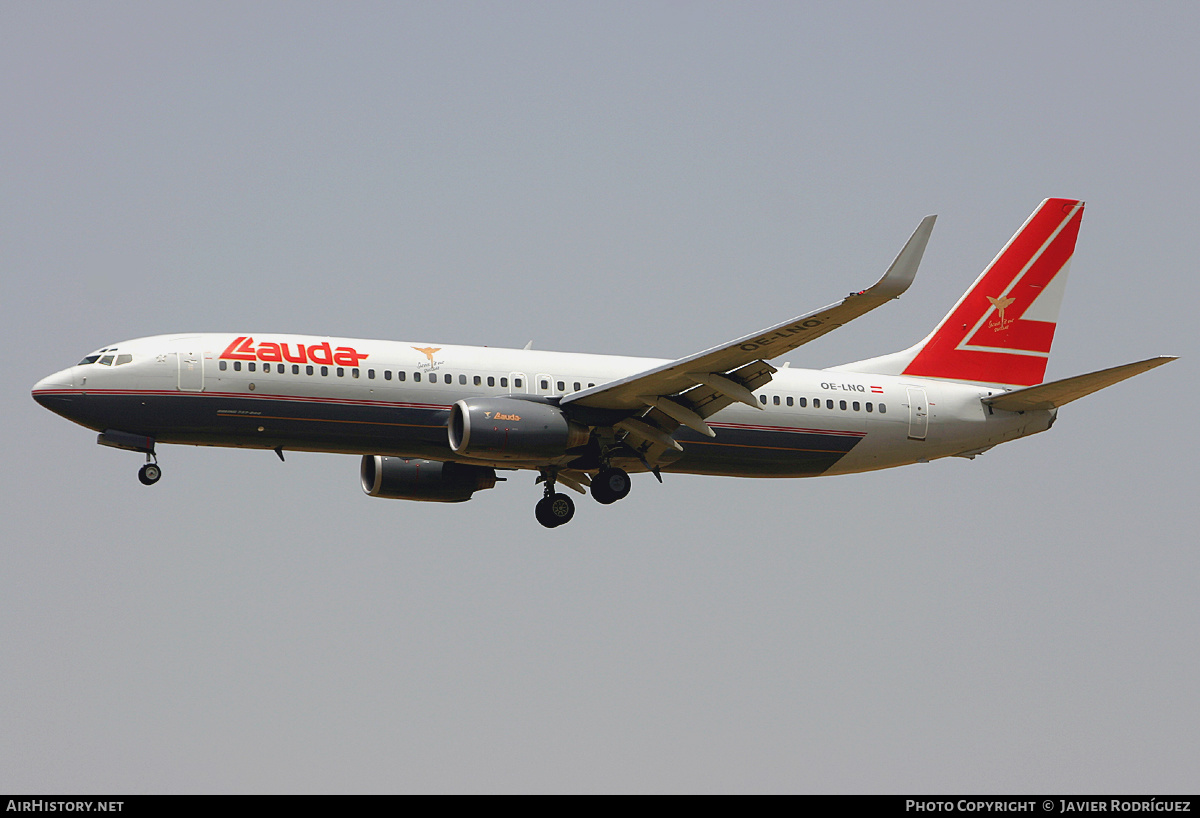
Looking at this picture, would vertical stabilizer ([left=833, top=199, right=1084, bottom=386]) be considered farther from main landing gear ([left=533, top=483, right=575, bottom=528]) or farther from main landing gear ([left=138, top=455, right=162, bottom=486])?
main landing gear ([left=138, top=455, right=162, bottom=486])

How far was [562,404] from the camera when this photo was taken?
1540 inches

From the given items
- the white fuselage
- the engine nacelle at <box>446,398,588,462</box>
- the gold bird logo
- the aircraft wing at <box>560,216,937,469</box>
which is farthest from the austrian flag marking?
the aircraft wing at <box>560,216,937,469</box>

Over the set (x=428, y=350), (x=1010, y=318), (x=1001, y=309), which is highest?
(x=1001, y=309)

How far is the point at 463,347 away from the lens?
4006 centimetres

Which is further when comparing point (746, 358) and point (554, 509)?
point (554, 509)

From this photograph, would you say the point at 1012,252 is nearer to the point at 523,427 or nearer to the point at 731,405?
the point at 731,405

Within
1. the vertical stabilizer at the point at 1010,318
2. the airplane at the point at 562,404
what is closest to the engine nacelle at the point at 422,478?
the airplane at the point at 562,404

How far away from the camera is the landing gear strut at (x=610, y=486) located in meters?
40.8

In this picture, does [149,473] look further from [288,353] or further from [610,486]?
[610,486]

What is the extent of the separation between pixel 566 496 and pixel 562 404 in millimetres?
3716

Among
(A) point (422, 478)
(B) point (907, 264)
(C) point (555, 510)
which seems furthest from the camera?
(A) point (422, 478)

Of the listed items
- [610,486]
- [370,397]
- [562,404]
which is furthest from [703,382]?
[370,397]

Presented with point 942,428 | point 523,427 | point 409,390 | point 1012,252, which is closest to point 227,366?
point 409,390
